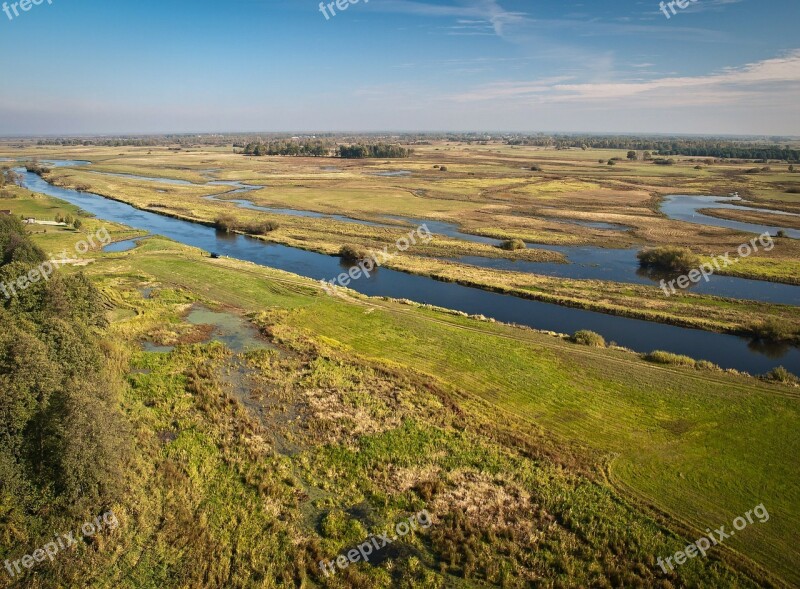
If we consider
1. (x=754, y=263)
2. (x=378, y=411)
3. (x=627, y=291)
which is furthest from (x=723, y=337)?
(x=378, y=411)

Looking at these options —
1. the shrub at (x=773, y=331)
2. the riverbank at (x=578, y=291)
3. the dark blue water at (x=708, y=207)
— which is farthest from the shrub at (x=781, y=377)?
the dark blue water at (x=708, y=207)

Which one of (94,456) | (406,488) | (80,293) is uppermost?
(80,293)

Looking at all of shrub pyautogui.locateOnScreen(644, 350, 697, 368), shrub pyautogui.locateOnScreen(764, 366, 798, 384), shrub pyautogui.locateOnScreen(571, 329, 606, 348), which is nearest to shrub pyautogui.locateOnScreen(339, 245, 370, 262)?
shrub pyautogui.locateOnScreen(571, 329, 606, 348)

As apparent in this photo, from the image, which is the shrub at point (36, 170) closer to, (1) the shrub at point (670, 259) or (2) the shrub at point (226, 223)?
(2) the shrub at point (226, 223)

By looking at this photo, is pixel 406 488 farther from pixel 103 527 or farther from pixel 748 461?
pixel 748 461

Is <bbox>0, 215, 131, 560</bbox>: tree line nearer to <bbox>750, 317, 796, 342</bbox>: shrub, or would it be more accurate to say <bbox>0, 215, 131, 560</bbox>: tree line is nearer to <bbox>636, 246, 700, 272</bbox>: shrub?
<bbox>750, 317, 796, 342</bbox>: shrub
